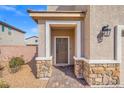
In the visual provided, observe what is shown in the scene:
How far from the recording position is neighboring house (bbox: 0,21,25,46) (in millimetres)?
18328

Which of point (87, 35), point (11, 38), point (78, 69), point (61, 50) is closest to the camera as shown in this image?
point (87, 35)

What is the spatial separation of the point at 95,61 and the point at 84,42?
5.59ft

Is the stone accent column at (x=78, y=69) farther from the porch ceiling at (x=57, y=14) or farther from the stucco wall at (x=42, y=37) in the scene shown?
the porch ceiling at (x=57, y=14)

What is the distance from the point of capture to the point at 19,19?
25.3 metres

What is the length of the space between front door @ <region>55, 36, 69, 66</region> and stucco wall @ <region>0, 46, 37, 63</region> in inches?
148

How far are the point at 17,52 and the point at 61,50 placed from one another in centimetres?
519

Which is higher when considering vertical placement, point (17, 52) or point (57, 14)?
point (57, 14)

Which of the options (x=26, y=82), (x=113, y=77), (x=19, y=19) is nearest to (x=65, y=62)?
(x=26, y=82)

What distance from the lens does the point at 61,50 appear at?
37.5 feet

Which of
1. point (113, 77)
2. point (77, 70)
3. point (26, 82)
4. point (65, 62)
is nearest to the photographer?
point (113, 77)

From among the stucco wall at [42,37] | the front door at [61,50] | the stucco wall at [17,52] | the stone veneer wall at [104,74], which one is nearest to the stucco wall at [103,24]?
the stone veneer wall at [104,74]

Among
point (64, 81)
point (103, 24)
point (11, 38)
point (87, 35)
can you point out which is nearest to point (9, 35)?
point (11, 38)

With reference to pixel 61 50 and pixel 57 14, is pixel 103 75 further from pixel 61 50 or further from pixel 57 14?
pixel 61 50
